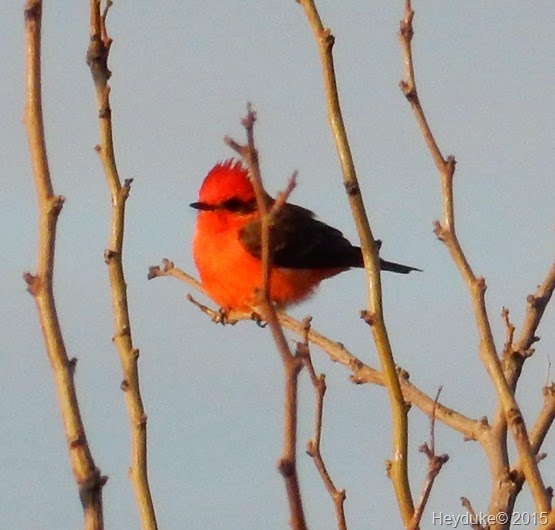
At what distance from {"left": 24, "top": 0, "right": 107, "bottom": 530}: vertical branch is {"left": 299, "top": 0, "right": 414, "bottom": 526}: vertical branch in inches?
20.9

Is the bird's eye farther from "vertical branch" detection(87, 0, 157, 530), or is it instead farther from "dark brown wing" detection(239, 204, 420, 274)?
"vertical branch" detection(87, 0, 157, 530)

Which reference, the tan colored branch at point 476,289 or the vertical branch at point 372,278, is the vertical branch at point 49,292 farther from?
the tan colored branch at point 476,289

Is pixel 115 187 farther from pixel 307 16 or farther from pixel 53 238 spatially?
pixel 307 16

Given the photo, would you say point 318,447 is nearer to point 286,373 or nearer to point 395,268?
point 286,373

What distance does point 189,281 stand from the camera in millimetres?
6141

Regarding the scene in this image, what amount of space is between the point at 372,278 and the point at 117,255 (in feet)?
1.60

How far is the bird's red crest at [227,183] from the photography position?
7.75 metres

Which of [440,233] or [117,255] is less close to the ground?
[440,233]

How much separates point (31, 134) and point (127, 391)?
51 centimetres

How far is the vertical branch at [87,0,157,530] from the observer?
8.20ft

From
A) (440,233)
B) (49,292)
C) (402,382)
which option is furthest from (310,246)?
(49,292)

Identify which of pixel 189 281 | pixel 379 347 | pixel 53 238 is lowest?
pixel 379 347

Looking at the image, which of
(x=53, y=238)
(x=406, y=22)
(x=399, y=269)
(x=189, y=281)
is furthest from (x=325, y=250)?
(x=53, y=238)

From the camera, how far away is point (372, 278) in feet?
8.35
